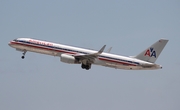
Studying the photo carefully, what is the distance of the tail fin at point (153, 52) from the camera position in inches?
2653

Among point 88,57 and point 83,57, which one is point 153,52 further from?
point 83,57

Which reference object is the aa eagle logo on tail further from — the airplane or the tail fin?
the airplane

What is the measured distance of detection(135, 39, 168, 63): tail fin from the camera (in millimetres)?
67394

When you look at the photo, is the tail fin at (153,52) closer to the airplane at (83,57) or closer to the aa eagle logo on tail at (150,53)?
the aa eagle logo on tail at (150,53)

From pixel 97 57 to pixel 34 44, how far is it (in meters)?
13.1

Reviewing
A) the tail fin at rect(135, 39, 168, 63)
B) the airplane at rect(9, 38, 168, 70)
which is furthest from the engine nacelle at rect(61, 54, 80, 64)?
the tail fin at rect(135, 39, 168, 63)

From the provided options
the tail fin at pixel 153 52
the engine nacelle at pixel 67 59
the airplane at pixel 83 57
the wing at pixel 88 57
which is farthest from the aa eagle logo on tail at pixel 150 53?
the engine nacelle at pixel 67 59

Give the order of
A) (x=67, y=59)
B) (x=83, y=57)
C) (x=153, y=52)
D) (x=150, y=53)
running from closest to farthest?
(x=67, y=59) → (x=83, y=57) → (x=150, y=53) → (x=153, y=52)

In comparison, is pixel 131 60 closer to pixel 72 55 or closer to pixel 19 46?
pixel 72 55

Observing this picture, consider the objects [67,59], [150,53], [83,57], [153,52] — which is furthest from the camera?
[153,52]

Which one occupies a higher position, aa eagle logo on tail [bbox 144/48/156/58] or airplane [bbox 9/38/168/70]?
aa eagle logo on tail [bbox 144/48/156/58]

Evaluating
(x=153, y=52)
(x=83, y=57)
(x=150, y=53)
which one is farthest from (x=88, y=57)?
(x=153, y=52)

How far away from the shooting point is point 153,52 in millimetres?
68312

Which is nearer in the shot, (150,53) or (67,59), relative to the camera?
(67,59)
